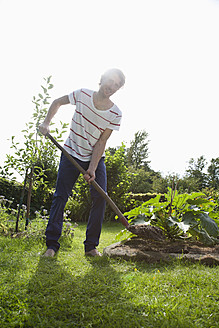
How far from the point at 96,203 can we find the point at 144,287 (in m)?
1.21

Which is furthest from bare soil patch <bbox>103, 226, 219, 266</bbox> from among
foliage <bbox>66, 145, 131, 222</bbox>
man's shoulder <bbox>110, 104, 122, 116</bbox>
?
foliage <bbox>66, 145, 131, 222</bbox>

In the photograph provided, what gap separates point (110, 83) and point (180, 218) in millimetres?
1787

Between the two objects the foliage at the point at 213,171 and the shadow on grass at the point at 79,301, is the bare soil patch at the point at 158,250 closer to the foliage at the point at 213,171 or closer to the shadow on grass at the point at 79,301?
the shadow on grass at the point at 79,301

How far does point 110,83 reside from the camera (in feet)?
9.04

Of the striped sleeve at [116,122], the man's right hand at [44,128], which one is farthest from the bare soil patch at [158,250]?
the man's right hand at [44,128]

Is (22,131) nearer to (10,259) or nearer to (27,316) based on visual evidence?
(10,259)

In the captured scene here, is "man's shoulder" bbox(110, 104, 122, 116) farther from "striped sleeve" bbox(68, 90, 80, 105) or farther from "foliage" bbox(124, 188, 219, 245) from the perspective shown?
"foliage" bbox(124, 188, 219, 245)

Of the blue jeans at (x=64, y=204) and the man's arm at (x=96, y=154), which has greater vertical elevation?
the man's arm at (x=96, y=154)

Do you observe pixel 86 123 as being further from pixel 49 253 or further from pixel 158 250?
pixel 158 250

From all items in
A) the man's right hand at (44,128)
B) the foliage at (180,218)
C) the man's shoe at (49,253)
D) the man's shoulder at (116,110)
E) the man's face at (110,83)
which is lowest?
the man's shoe at (49,253)

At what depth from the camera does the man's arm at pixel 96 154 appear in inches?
112

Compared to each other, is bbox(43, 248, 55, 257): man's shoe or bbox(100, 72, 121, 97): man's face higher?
bbox(100, 72, 121, 97): man's face

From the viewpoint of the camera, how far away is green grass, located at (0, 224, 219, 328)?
147cm

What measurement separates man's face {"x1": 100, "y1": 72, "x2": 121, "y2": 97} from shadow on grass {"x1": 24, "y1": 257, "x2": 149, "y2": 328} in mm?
1759
